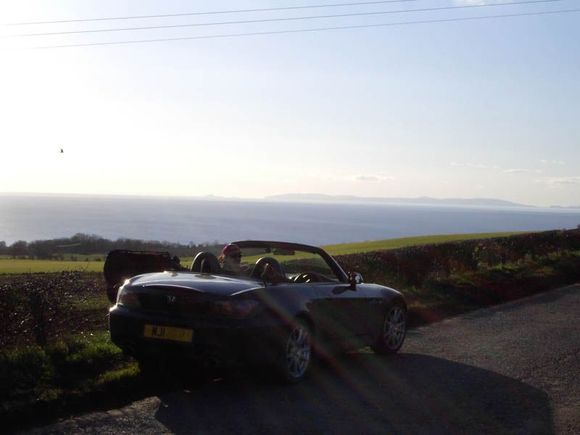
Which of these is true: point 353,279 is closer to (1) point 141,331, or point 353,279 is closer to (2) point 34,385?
(1) point 141,331

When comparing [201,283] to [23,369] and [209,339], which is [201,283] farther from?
[23,369]

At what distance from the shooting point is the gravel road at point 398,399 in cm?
600

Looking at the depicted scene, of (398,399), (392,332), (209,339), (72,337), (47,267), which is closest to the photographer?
(209,339)

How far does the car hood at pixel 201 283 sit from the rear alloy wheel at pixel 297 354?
585 millimetres

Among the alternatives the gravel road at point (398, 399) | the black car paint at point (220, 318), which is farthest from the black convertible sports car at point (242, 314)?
the gravel road at point (398, 399)

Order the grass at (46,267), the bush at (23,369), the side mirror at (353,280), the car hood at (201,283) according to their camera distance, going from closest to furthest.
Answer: the bush at (23,369)
the car hood at (201,283)
the side mirror at (353,280)
the grass at (46,267)

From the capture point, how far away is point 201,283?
7199mm

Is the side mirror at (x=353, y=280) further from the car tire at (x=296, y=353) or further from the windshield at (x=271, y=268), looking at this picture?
the car tire at (x=296, y=353)

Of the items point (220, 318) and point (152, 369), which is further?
point (152, 369)

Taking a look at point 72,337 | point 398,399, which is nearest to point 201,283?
point 398,399

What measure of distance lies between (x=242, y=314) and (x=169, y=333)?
65 cm

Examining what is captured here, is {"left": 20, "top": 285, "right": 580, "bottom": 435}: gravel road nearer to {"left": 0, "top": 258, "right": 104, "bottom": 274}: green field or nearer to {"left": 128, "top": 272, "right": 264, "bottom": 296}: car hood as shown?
{"left": 128, "top": 272, "right": 264, "bottom": 296}: car hood

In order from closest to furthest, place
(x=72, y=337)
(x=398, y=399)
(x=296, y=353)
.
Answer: (x=398, y=399)
(x=296, y=353)
(x=72, y=337)

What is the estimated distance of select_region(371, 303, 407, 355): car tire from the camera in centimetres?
933
